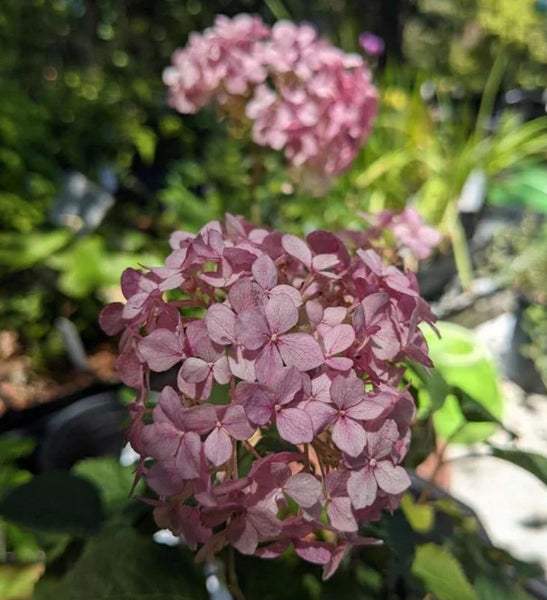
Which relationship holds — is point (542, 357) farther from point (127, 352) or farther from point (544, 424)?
point (127, 352)

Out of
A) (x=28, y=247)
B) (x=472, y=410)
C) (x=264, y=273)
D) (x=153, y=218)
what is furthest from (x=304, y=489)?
(x=153, y=218)

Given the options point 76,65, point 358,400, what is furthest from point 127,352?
point 76,65

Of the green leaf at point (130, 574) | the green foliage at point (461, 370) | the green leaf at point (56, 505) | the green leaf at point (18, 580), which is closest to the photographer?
the green leaf at point (130, 574)

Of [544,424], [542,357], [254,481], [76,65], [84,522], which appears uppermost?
[254,481]

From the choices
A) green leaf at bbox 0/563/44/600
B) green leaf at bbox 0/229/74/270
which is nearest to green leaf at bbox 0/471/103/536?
green leaf at bbox 0/563/44/600

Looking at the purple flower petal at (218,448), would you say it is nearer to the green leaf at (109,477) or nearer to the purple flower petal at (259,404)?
the purple flower petal at (259,404)

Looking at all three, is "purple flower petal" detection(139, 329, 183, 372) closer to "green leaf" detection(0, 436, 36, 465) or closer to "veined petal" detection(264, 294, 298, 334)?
"veined petal" detection(264, 294, 298, 334)

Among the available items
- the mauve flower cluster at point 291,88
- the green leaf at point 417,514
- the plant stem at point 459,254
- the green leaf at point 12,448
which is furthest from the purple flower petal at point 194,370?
the plant stem at point 459,254
